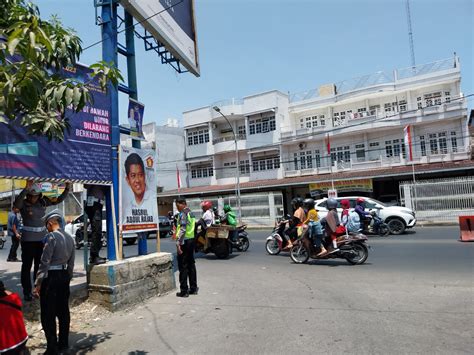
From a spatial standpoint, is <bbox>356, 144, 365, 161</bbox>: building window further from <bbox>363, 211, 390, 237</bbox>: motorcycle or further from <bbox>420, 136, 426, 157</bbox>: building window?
<bbox>363, 211, 390, 237</bbox>: motorcycle

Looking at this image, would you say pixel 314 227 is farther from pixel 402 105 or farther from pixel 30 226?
pixel 402 105

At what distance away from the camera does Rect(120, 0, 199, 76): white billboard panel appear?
781cm

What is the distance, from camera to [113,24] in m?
6.90

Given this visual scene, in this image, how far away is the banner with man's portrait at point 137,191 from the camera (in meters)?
6.86

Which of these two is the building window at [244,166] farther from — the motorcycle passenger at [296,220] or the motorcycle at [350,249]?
the motorcycle at [350,249]

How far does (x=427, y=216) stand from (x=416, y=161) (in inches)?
289

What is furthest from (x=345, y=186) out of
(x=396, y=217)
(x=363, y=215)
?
(x=363, y=215)

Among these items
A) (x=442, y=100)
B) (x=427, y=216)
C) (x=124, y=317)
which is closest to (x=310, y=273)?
(x=124, y=317)

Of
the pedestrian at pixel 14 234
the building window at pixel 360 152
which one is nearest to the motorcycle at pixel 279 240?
the pedestrian at pixel 14 234

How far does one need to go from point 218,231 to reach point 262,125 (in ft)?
87.7

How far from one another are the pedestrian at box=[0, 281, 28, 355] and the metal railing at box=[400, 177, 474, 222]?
79.2 feet

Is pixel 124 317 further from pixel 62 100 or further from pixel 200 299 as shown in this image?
pixel 62 100

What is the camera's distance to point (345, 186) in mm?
30375

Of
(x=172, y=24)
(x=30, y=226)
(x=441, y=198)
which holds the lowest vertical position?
(x=441, y=198)
